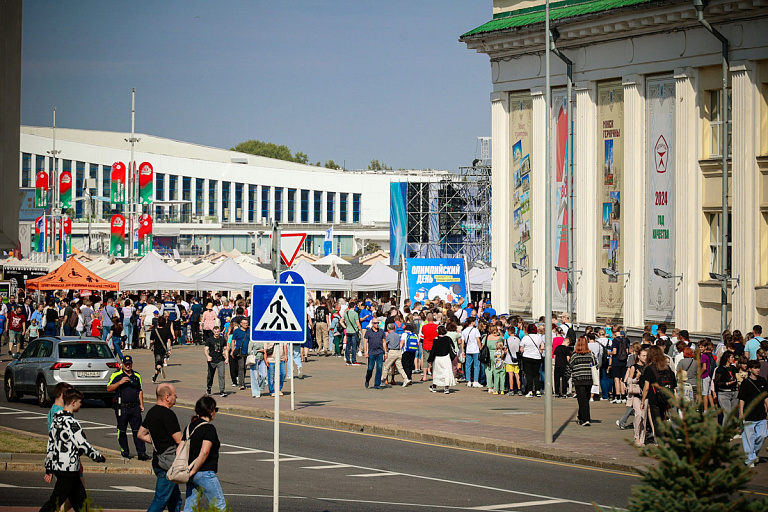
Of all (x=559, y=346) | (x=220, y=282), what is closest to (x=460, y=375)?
(x=559, y=346)

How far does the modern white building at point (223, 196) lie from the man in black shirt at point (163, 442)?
336 ft

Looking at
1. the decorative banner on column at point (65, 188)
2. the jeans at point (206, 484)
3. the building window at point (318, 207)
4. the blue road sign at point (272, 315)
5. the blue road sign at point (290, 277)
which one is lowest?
the jeans at point (206, 484)

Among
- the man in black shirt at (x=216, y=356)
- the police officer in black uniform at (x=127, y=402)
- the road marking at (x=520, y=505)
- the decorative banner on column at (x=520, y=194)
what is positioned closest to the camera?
the road marking at (x=520, y=505)

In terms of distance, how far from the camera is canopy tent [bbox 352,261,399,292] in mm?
44719

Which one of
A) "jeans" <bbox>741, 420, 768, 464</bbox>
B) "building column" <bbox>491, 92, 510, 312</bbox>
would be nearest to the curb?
"jeans" <bbox>741, 420, 768, 464</bbox>

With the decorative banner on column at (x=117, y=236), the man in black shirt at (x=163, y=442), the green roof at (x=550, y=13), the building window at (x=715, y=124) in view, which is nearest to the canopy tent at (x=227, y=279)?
the green roof at (x=550, y=13)

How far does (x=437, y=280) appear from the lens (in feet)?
127

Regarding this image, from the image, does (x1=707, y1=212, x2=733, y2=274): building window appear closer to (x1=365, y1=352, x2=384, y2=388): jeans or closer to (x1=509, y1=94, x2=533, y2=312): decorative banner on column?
(x1=509, y1=94, x2=533, y2=312): decorative banner on column

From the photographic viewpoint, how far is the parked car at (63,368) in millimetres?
23500

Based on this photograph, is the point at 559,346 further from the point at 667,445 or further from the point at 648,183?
the point at 667,445

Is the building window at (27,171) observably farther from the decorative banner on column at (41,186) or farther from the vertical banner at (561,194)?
the vertical banner at (561,194)

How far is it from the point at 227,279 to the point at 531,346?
2196cm

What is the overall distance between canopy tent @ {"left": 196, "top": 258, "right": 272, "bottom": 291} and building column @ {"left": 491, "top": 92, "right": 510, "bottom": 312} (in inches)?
423

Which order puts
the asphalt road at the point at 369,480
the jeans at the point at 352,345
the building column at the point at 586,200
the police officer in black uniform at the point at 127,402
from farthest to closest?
the jeans at the point at 352,345 → the building column at the point at 586,200 → the police officer in black uniform at the point at 127,402 → the asphalt road at the point at 369,480
